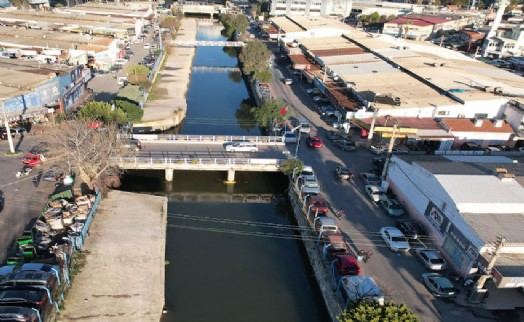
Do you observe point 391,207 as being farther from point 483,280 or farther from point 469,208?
point 483,280

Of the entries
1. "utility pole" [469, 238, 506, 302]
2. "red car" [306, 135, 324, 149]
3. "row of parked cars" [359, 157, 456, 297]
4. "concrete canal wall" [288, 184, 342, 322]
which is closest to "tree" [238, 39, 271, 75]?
"red car" [306, 135, 324, 149]

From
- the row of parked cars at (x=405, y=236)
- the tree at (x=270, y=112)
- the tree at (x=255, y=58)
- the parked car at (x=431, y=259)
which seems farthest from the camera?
the tree at (x=255, y=58)

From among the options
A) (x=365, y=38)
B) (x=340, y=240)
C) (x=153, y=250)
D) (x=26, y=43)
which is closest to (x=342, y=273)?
(x=340, y=240)

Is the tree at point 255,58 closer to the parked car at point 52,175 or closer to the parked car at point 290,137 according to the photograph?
the parked car at point 290,137

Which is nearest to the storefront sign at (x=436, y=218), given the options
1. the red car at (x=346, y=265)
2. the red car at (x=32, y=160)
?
the red car at (x=346, y=265)

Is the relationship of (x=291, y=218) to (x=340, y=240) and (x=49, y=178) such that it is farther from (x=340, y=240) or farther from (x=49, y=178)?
(x=49, y=178)

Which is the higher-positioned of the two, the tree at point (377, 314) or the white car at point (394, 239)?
the tree at point (377, 314)

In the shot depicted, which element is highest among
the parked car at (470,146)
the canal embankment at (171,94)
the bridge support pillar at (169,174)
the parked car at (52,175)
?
the parked car at (470,146)

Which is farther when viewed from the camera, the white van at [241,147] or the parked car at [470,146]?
the parked car at [470,146]

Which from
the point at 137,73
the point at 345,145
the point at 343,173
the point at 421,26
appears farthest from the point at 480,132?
the point at 421,26
